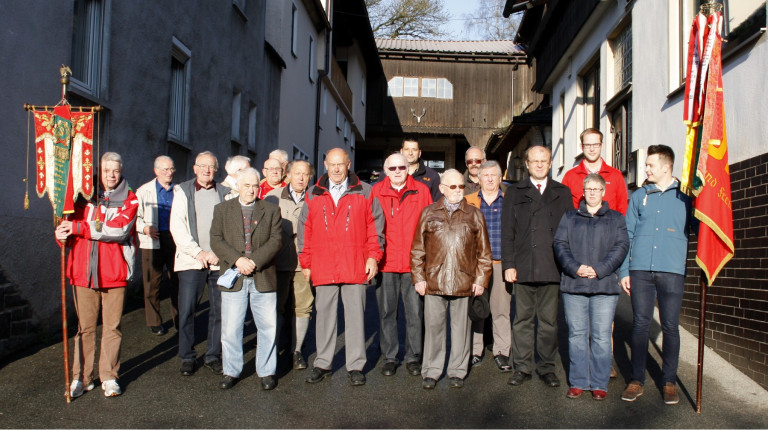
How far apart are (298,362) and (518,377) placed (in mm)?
2088

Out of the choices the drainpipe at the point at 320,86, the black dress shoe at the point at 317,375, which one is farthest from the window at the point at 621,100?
the drainpipe at the point at 320,86

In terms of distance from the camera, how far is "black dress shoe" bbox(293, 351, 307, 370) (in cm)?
616

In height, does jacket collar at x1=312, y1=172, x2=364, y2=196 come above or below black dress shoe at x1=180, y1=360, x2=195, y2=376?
above

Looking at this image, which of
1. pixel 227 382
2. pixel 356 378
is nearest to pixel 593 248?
pixel 356 378

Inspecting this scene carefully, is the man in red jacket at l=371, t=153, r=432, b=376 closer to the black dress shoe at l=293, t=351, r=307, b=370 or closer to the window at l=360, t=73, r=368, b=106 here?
the black dress shoe at l=293, t=351, r=307, b=370

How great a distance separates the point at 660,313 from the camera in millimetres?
5289

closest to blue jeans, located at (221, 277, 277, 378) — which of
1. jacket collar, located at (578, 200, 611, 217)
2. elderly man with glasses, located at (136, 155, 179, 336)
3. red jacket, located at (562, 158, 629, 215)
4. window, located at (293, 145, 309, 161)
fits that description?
elderly man with glasses, located at (136, 155, 179, 336)

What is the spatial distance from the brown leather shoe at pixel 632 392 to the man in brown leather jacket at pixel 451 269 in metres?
1.34

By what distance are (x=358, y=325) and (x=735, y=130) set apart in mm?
4314

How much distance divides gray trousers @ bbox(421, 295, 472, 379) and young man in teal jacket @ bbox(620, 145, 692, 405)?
4.52 feet

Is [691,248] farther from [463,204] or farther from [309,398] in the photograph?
[309,398]

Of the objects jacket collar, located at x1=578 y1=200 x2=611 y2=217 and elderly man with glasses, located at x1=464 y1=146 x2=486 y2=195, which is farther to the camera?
elderly man with glasses, located at x1=464 y1=146 x2=486 y2=195

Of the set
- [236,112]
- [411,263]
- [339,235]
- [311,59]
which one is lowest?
[411,263]

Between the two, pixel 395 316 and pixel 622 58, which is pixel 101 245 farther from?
pixel 622 58
